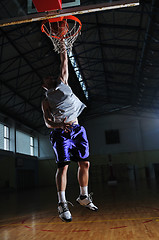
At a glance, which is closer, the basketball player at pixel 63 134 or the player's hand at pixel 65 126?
the player's hand at pixel 65 126

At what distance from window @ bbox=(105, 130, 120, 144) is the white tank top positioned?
67.8 feet

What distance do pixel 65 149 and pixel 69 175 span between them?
1983 centimetres

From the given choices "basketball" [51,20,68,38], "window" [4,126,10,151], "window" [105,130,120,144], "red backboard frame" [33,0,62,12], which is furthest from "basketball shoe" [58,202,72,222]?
"window" [105,130,120,144]

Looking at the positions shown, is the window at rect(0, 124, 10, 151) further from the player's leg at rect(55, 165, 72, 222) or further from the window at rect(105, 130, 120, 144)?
the player's leg at rect(55, 165, 72, 222)

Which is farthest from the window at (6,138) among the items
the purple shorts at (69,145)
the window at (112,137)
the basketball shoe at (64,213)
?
the basketball shoe at (64,213)

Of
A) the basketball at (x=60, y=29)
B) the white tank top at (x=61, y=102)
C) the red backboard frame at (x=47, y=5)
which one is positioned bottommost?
the white tank top at (x=61, y=102)

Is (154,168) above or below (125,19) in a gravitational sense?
below

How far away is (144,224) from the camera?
4148 millimetres

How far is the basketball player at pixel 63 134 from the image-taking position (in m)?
2.39

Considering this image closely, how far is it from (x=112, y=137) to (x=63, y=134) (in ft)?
68.1

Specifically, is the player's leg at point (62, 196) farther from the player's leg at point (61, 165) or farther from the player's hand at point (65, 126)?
the player's hand at point (65, 126)

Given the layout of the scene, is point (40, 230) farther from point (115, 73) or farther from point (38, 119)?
point (38, 119)

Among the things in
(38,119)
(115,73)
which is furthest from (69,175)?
(115,73)

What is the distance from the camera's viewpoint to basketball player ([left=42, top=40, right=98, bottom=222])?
2.39m
